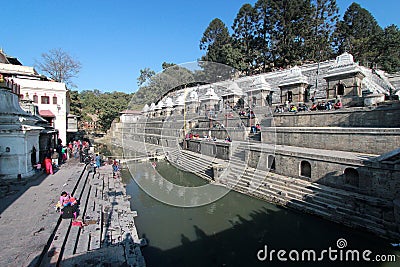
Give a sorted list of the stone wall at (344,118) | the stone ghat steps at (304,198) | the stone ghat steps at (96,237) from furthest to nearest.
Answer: the stone wall at (344,118)
the stone ghat steps at (304,198)
the stone ghat steps at (96,237)

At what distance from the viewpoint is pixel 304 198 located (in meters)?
10.2

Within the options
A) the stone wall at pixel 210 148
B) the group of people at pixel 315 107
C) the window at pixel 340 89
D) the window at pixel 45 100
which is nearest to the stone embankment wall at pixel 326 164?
the stone wall at pixel 210 148

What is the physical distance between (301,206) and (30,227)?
10.2 meters

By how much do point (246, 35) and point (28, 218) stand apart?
39.8 metres

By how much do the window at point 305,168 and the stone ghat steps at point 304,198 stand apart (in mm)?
675

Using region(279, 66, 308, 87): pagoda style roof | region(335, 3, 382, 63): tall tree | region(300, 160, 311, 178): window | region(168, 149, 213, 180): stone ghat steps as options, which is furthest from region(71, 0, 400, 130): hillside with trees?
region(300, 160, 311, 178): window

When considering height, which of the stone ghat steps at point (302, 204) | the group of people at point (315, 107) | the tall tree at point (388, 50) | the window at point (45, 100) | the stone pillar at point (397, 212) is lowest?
the stone ghat steps at point (302, 204)

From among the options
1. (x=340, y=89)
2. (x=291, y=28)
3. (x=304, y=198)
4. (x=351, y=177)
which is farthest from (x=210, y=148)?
(x=291, y=28)

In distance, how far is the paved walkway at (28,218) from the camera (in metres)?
5.26

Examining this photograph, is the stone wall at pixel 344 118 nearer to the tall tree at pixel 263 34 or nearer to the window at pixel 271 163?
the window at pixel 271 163

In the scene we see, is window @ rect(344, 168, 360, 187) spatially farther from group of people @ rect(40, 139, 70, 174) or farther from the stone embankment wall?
group of people @ rect(40, 139, 70, 174)

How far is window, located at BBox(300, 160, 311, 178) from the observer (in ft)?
37.4

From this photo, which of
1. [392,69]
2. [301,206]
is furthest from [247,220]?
[392,69]

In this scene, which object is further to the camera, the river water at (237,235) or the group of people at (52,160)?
the group of people at (52,160)
